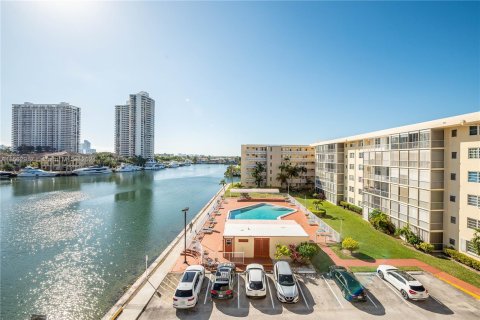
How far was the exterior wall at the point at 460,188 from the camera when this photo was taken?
19578 millimetres

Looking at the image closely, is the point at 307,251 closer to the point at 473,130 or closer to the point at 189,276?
the point at 189,276

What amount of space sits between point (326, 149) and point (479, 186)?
29.8m

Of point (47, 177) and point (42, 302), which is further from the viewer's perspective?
point (47, 177)

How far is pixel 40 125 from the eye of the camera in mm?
184375

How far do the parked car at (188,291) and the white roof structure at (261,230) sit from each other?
5.72 m

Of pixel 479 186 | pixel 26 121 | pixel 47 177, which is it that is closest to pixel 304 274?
pixel 479 186

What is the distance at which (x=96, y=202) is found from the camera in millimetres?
54031

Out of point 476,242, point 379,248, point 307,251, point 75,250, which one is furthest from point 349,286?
point 75,250

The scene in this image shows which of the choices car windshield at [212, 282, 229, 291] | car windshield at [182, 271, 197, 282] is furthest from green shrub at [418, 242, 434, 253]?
car windshield at [182, 271, 197, 282]

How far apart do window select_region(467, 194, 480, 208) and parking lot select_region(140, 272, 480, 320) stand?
7.66m

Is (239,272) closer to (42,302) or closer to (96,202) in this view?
(42,302)

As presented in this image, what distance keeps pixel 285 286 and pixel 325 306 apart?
101 inches

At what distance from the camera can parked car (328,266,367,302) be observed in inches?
574

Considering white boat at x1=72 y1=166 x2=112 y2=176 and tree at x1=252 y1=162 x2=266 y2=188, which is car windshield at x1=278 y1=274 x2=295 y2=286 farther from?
white boat at x1=72 y1=166 x2=112 y2=176
